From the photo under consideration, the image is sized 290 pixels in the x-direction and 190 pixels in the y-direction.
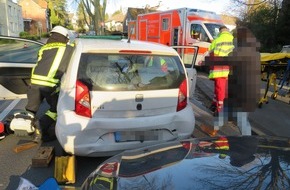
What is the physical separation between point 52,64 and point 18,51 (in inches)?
84.0

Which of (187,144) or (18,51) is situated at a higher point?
(18,51)

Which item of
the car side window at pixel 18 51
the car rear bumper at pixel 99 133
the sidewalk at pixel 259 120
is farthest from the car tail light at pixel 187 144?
the car side window at pixel 18 51

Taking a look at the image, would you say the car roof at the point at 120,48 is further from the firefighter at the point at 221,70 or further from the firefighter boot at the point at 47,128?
the firefighter at the point at 221,70

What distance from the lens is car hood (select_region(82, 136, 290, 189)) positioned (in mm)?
2064

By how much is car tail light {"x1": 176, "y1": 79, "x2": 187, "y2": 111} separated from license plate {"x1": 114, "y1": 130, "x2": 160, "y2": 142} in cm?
50

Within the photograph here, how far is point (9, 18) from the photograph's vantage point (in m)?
55.9

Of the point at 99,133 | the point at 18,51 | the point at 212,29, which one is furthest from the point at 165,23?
the point at 99,133

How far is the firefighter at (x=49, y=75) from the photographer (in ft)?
16.5

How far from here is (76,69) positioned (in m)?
4.14

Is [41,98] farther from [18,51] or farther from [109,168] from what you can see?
[109,168]

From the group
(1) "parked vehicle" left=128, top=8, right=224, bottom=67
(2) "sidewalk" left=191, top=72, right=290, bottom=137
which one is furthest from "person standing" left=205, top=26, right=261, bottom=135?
(1) "parked vehicle" left=128, top=8, right=224, bottom=67

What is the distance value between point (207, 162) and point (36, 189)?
1351 millimetres

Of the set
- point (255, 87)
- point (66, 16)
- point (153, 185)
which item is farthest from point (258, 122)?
point (66, 16)

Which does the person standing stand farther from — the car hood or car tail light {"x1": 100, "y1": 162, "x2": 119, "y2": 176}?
car tail light {"x1": 100, "y1": 162, "x2": 119, "y2": 176}
